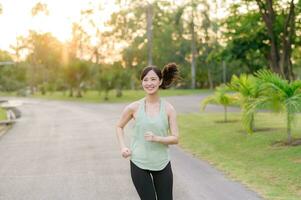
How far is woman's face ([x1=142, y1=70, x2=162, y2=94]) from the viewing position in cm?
452

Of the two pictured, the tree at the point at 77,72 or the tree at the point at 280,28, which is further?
the tree at the point at 77,72

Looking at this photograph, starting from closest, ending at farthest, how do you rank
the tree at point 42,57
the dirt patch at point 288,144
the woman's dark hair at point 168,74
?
the woman's dark hair at point 168,74
the dirt patch at point 288,144
the tree at point 42,57

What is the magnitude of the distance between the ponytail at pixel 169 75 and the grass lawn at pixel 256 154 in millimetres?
3196

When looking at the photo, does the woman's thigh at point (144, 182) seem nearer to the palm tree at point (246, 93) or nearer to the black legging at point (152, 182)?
the black legging at point (152, 182)

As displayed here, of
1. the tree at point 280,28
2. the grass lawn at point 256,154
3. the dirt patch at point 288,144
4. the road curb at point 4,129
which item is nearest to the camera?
the grass lawn at point 256,154

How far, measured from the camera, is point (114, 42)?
64375mm

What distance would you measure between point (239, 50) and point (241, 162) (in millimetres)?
26550

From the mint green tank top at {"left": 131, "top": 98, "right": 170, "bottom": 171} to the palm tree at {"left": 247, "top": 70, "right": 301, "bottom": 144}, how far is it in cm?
764

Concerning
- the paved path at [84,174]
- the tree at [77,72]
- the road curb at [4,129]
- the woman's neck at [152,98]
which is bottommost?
the road curb at [4,129]

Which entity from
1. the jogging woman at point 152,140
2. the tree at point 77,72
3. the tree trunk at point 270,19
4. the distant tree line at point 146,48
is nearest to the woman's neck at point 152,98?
the jogging woman at point 152,140

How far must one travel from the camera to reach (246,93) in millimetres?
14523

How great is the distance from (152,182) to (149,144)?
1.23 feet

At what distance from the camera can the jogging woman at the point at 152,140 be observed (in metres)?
4.41

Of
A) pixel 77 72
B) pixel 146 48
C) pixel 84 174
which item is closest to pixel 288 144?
pixel 84 174
